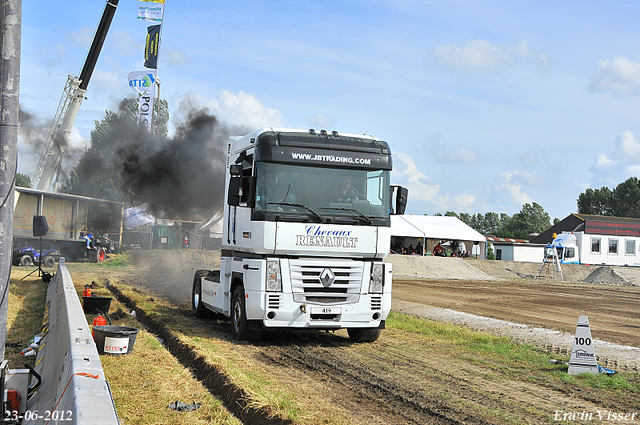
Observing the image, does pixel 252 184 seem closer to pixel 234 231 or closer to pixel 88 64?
pixel 234 231

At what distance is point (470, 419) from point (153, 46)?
37.8 metres

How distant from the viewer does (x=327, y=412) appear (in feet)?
17.8

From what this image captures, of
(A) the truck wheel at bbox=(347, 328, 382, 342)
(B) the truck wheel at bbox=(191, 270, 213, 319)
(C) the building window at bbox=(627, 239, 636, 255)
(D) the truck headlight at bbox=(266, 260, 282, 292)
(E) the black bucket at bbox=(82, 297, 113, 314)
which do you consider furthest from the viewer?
(C) the building window at bbox=(627, 239, 636, 255)

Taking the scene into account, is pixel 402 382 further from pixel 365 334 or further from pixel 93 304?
pixel 93 304

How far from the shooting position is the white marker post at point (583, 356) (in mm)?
7633

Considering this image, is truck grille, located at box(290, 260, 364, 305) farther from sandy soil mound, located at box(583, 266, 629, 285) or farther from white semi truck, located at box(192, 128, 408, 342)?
sandy soil mound, located at box(583, 266, 629, 285)

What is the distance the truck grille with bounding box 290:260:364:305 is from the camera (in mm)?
9086

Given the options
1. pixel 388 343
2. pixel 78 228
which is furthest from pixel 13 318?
pixel 78 228

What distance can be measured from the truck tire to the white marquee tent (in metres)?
35.1

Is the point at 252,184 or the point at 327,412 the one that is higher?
the point at 252,184

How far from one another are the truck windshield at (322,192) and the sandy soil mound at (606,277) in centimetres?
3446

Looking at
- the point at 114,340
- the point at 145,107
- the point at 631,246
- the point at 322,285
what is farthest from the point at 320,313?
the point at 631,246

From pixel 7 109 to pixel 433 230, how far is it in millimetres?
44541

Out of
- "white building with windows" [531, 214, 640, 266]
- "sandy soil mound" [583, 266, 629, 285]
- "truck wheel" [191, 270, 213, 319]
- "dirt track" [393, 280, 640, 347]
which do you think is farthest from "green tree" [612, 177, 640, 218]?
"truck wheel" [191, 270, 213, 319]
